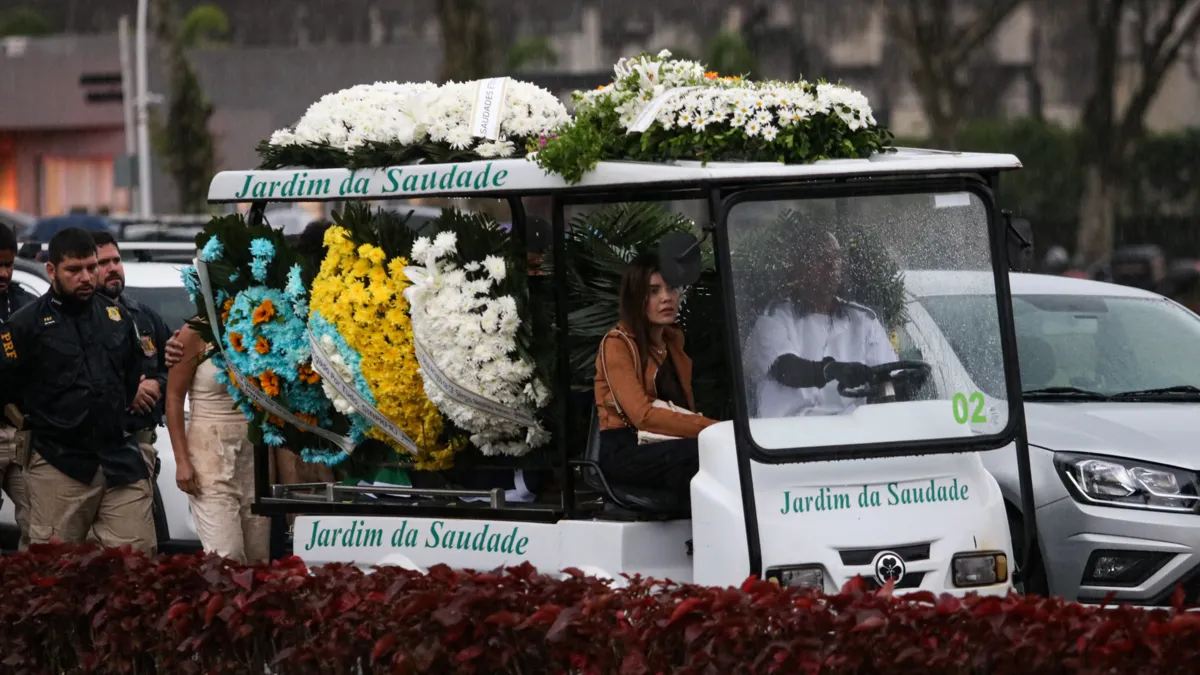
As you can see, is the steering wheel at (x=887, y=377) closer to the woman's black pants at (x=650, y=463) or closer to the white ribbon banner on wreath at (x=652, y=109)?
the woman's black pants at (x=650, y=463)

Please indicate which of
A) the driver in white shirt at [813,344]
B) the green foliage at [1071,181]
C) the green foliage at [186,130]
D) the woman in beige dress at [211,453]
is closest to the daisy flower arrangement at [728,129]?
the driver in white shirt at [813,344]

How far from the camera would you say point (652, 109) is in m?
6.39

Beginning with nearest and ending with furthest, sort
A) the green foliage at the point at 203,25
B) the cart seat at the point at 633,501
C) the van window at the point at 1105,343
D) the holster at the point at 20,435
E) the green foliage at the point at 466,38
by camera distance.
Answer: the cart seat at the point at 633,501 → the holster at the point at 20,435 → the van window at the point at 1105,343 → the green foliage at the point at 466,38 → the green foliage at the point at 203,25

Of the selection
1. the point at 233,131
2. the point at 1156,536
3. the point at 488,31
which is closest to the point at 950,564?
the point at 1156,536

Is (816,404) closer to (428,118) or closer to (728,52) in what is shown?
(428,118)

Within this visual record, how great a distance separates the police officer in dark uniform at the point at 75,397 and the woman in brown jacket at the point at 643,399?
2.34m

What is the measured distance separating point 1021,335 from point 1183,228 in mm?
33067

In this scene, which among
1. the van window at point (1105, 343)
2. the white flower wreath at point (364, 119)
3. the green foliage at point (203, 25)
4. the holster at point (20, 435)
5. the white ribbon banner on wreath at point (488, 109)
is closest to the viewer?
the white ribbon banner on wreath at point (488, 109)

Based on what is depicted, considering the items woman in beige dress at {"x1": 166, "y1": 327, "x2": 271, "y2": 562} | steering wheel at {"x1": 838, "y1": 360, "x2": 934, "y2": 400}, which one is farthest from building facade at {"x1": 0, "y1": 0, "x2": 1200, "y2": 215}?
steering wheel at {"x1": 838, "y1": 360, "x2": 934, "y2": 400}

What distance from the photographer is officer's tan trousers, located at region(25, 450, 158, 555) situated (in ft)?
25.5

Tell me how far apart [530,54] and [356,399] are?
43370 millimetres

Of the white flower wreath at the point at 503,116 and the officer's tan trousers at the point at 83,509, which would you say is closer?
the white flower wreath at the point at 503,116

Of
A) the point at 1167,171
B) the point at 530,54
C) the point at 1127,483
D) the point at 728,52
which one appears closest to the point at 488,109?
the point at 1127,483

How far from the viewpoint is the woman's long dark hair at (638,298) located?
266 inches
